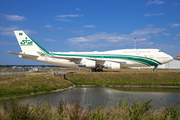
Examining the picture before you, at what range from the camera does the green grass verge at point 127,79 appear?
35.6 metres

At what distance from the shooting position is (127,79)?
3697 centimetres

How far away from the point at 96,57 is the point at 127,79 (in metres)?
9.44

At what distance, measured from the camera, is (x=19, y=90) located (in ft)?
78.1

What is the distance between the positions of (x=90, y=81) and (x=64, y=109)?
26.3m

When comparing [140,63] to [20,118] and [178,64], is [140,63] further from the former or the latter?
[178,64]

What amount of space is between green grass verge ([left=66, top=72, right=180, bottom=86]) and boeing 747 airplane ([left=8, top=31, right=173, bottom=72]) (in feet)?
7.96

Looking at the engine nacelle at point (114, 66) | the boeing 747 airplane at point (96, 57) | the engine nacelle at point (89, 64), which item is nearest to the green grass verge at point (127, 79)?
the engine nacelle at point (114, 66)

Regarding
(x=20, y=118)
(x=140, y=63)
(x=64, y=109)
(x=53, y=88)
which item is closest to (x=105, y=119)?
(x=64, y=109)

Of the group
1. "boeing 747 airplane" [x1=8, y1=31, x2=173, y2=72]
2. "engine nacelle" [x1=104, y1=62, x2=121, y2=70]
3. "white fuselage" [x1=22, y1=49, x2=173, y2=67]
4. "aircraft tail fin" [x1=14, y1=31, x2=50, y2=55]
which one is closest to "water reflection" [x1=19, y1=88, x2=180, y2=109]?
"engine nacelle" [x1=104, y1=62, x2=121, y2=70]

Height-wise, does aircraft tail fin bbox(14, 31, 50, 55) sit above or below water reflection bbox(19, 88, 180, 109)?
above

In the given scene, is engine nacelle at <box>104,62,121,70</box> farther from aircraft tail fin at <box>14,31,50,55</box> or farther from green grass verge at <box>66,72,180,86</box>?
aircraft tail fin at <box>14,31,50,55</box>

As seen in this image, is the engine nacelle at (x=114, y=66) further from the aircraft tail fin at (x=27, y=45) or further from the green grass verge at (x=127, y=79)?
the aircraft tail fin at (x=27, y=45)

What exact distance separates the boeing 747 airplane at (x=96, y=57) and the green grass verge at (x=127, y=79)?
7.96 feet

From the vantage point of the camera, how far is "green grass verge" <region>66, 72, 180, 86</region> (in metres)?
35.6
